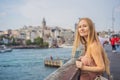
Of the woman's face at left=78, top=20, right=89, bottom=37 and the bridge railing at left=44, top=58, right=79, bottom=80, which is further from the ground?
the woman's face at left=78, top=20, right=89, bottom=37

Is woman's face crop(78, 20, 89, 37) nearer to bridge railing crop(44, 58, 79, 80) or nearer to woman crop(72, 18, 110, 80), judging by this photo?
woman crop(72, 18, 110, 80)

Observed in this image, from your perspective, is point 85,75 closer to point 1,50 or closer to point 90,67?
point 90,67

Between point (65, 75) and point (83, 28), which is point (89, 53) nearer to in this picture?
point (83, 28)

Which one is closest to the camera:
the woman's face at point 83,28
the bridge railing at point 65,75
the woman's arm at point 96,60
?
the woman's arm at point 96,60

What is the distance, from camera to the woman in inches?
89.3

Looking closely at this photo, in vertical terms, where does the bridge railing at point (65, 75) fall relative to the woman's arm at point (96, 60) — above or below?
below

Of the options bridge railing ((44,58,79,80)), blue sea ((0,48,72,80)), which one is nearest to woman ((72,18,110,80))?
bridge railing ((44,58,79,80))

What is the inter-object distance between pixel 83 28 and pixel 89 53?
8.1 inches

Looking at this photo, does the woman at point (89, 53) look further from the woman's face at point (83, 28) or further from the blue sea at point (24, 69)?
the blue sea at point (24, 69)

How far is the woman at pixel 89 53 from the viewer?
89.3 inches

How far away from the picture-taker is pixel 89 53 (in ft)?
7.61

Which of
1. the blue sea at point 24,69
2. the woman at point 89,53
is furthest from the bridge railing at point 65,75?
the blue sea at point 24,69

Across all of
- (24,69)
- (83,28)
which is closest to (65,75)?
(83,28)

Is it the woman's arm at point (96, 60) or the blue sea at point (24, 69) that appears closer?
the woman's arm at point (96, 60)
